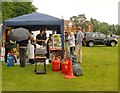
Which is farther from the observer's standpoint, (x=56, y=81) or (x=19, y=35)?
(x=19, y=35)

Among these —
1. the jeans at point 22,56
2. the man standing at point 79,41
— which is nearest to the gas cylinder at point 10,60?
the jeans at point 22,56

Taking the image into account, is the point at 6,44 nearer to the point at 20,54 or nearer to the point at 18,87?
the point at 20,54

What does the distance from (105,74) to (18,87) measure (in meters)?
3.96

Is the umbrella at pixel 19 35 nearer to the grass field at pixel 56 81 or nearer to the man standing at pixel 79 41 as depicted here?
the grass field at pixel 56 81

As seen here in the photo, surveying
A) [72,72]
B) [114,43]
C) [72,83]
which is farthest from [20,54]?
[114,43]

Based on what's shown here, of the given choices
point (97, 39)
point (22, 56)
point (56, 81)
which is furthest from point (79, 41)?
point (97, 39)

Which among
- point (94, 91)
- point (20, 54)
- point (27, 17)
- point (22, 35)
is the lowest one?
point (94, 91)

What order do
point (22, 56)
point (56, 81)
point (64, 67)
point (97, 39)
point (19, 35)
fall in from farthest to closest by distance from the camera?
point (97, 39) → point (22, 56) → point (19, 35) → point (64, 67) → point (56, 81)

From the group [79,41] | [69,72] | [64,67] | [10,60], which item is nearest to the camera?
[69,72]

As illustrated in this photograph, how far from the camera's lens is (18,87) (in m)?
8.77

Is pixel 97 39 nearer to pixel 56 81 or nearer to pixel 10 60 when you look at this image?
pixel 10 60

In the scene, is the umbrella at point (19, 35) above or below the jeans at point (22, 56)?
above

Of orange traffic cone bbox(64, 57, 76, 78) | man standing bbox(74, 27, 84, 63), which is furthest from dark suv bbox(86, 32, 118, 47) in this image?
orange traffic cone bbox(64, 57, 76, 78)

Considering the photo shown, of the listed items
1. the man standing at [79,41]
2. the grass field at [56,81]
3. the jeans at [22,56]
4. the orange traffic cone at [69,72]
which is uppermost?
the man standing at [79,41]
